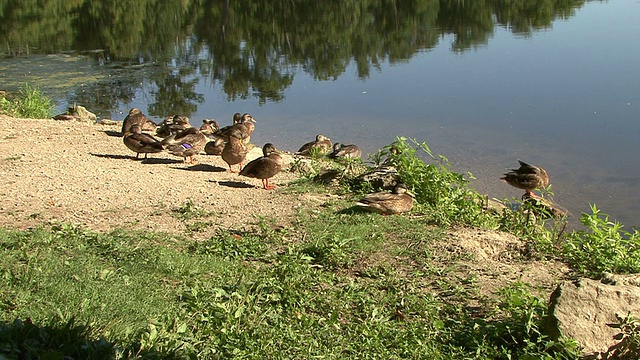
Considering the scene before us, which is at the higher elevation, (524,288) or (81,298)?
(81,298)

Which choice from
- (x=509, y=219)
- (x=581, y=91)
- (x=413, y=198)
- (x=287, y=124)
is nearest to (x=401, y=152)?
(x=413, y=198)

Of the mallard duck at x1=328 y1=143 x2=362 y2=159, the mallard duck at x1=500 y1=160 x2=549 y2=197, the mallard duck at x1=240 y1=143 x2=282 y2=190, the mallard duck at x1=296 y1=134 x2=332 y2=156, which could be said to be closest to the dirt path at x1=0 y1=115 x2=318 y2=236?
the mallard duck at x1=240 y1=143 x2=282 y2=190

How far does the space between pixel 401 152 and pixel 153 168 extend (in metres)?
3.71

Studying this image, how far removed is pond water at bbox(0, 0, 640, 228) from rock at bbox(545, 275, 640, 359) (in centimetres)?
526

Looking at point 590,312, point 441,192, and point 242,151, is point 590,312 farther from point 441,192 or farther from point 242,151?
point 242,151

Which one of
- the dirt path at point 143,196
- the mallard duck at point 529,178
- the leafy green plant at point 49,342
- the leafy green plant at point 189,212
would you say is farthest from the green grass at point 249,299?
the mallard duck at point 529,178

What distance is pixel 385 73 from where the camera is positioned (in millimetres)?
20781

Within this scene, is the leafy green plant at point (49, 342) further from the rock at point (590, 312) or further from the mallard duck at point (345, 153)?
the mallard duck at point (345, 153)

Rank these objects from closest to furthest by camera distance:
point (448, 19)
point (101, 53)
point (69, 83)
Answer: point (69, 83), point (101, 53), point (448, 19)

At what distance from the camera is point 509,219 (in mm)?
8070

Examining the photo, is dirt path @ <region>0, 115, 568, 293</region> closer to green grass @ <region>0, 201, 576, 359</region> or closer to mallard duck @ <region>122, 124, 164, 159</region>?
mallard duck @ <region>122, 124, 164, 159</region>

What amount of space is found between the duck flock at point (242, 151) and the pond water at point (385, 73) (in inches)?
56.2

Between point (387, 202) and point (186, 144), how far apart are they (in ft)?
14.2

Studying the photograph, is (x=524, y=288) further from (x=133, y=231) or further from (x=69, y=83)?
(x=69, y=83)
